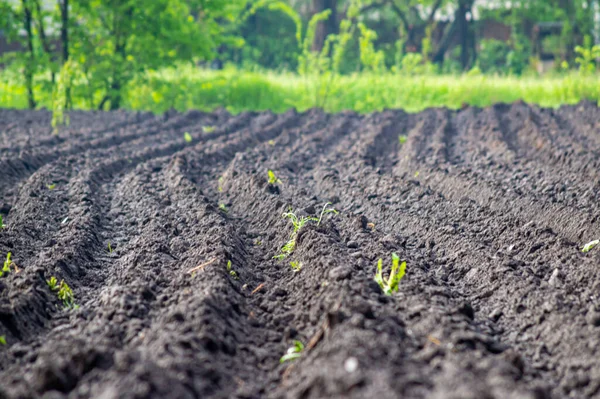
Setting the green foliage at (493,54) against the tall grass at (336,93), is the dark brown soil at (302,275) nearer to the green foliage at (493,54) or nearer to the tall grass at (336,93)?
the tall grass at (336,93)

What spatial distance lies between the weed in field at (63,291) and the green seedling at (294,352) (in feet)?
4.74

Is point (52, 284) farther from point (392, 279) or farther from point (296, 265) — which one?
point (392, 279)

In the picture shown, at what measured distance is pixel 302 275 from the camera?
4.50m

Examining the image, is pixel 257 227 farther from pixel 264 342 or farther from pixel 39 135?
pixel 39 135

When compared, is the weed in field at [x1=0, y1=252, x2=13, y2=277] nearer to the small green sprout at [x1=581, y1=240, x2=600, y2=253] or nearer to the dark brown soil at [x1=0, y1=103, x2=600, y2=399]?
the dark brown soil at [x1=0, y1=103, x2=600, y2=399]

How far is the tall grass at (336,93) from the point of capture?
16.8 m

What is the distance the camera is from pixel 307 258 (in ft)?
15.3

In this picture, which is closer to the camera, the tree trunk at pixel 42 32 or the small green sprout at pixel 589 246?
the small green sprout at pixel 589 246

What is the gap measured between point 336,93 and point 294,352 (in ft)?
47.5

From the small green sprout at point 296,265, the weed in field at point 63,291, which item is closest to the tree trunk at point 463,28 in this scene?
the small green sprout at point 296,265

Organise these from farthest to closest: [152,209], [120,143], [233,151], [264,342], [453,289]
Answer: [120,143], [233,151], [152,209], [453,289], [264,342]

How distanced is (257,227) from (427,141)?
17.9ft

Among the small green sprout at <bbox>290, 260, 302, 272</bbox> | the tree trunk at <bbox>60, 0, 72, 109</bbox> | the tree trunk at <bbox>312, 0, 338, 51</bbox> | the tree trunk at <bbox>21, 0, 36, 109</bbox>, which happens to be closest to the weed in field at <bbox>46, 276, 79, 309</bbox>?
the small green sprout at <bbox>290, 260, 302, 272</bbox>

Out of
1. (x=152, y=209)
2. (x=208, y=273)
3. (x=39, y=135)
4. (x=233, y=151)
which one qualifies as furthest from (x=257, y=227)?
(x=39, y=135)
